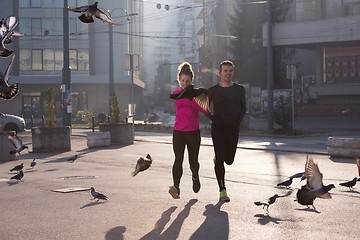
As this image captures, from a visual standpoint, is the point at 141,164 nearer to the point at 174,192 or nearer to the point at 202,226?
the point at 174,192

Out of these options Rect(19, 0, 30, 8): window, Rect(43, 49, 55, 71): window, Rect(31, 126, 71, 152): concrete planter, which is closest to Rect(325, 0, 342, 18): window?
Rect(43, 49, 55, 71): window

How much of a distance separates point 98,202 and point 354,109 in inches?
1546

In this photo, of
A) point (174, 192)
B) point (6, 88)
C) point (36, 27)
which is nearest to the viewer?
point (6, 88)

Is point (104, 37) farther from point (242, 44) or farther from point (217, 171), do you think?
point (217, 171)

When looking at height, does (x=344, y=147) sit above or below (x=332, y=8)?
below

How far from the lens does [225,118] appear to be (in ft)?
24.9

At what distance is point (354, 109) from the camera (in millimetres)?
43594

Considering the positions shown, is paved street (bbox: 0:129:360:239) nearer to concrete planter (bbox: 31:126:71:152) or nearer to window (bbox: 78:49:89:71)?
concrete planter (bbox: 31:126:71:152)

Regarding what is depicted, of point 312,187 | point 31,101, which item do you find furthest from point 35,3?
point 312,187

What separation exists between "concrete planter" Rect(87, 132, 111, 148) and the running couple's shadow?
40.3 ft

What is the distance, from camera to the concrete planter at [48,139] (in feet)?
56.7

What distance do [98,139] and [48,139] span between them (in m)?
2.20

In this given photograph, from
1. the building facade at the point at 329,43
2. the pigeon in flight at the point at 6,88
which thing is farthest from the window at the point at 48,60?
the pigeon in flight at the point at 6,88

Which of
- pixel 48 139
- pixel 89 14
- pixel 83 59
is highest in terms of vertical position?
pixel 83 59
